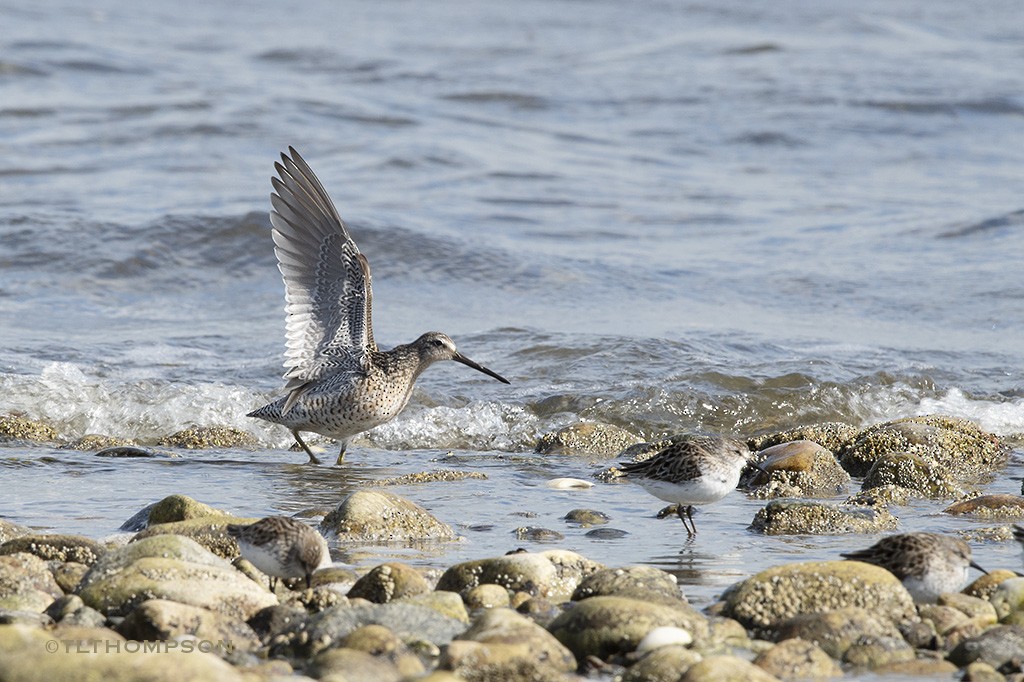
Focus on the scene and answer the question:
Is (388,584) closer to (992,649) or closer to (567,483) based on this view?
(992,649)

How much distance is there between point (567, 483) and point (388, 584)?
8.59 feet

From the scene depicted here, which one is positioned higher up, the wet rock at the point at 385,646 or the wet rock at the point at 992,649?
the wet rock at the point at 385,646

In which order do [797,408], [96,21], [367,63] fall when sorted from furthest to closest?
[96,21]
[367,63]
[797,408]

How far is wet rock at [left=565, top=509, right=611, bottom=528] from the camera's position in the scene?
675 cm

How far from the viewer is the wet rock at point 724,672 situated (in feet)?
Answer: 13.2

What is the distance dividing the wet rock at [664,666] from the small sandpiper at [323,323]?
4551 millimetres

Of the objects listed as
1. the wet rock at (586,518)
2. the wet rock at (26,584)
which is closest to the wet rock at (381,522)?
the wet rock at (586,518)

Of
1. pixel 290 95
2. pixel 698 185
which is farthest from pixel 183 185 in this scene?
pixel 698 185

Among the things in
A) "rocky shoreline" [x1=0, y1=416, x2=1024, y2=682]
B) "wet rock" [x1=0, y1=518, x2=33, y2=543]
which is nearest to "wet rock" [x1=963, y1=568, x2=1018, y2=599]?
"rocky shoreline" [x1=0, y1=416, x2=1024, y2=682]

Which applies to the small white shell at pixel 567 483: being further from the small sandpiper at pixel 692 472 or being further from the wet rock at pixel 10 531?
the wet rock at pixel 10 531

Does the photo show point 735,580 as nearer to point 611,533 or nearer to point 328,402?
point 611,533

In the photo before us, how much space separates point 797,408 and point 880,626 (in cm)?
542

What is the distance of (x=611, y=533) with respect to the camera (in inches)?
256

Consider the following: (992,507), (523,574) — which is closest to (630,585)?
(523,574)
